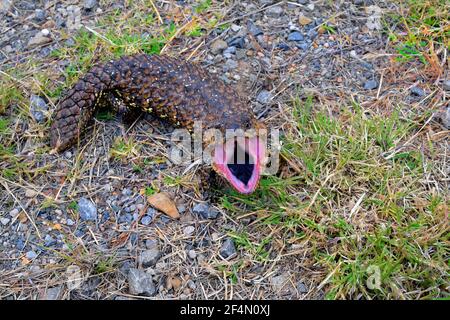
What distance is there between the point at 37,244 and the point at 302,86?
81.8 inches

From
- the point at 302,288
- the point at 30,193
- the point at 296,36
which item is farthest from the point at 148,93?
the point at 302,288

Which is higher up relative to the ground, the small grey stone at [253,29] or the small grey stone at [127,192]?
the small grey stone at [253,29]

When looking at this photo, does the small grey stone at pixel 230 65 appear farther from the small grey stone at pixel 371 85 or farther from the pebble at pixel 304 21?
the small grey stone at pixel 371 85

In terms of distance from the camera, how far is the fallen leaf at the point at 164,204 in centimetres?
351

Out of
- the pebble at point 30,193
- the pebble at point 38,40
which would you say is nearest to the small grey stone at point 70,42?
→ the pebble at point 38,40

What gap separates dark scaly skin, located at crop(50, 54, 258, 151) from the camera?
12.4 ft

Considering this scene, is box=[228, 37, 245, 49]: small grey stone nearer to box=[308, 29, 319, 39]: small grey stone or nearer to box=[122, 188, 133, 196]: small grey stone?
box=[308, 29, 319, 39]: small grey stone

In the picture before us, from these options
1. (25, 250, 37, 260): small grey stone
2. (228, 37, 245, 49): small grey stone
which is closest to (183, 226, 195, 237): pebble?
(25, 250, 37, 260): small grey stone

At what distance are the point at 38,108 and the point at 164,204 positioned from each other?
1218 millimetres

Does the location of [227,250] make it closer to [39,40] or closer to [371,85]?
[371,85]

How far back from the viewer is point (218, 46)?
426cm

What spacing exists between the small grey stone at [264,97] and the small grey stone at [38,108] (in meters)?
1.51

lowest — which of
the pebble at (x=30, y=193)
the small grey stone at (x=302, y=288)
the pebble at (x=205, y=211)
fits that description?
the small grey stone at (x=302, y=288)

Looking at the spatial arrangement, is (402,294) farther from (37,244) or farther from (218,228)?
(37,244)
